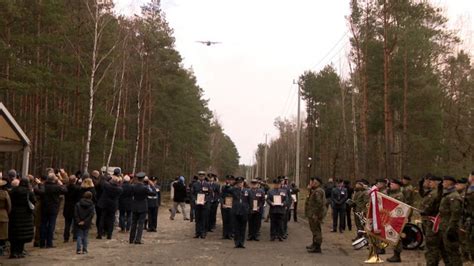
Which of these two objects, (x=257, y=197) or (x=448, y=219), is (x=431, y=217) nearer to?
(x=448, y=219)

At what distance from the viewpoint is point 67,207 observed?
14.8 metres

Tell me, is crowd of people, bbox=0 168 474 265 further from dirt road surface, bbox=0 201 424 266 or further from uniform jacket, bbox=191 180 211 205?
dirt road surface, bbox=0 201 424 266

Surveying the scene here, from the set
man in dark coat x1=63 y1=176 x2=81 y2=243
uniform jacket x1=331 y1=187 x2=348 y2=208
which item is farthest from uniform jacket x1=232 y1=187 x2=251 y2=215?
uniform jacket x1=331 y1=187 x2=348 y2=208

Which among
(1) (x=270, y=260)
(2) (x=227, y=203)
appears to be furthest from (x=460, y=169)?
(1) (x=270, y=260)

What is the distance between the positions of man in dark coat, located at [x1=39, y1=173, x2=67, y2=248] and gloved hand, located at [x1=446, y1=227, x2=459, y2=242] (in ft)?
31.4

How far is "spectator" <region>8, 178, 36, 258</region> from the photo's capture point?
38.9 feet

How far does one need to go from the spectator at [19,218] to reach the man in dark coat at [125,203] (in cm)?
431

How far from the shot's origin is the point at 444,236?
9664 millimetres

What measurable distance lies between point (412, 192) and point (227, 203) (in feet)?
19.2

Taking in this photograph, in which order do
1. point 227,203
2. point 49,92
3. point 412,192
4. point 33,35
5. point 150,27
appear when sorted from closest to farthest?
point 412,192 < point 227,203 < point 33,35 < point 49,92 < point 150,27

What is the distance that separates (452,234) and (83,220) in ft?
28.1

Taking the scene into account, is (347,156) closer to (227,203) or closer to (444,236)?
(227,203)

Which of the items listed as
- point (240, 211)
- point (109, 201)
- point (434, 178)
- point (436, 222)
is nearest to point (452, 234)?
point (436, 222)

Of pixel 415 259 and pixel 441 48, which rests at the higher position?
pixel 441 48
